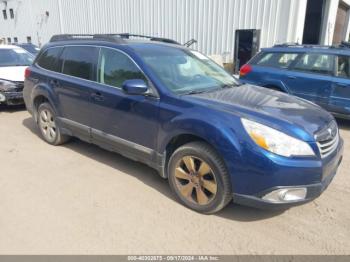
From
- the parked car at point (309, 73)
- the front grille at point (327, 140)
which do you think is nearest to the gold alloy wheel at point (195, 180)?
the front grille at point (327, 140)

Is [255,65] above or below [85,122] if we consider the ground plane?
above

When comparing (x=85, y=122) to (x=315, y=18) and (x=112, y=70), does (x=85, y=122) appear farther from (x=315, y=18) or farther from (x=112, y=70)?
(x=315, y=18)

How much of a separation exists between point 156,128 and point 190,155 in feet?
1.75

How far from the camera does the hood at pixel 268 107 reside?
2877 millimetres

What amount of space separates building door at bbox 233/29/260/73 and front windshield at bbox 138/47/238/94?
7664mm

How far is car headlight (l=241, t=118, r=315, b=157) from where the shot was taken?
8.70ft

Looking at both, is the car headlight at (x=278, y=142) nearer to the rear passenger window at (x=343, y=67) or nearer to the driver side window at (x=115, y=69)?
the driver side window at (x=115, y=69)

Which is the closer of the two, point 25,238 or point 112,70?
point 25,238

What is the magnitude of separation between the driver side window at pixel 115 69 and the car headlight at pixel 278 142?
1431 millimetres

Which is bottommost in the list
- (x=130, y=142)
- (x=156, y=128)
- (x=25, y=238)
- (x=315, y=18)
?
(x=25, y=238)

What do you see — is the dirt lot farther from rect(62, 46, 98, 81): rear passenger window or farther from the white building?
the white building

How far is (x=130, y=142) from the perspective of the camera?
372 cm

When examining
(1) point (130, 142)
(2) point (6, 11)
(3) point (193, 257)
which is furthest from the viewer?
(2) point (6, 11)

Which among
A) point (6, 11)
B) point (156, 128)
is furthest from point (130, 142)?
point (6, 11)
